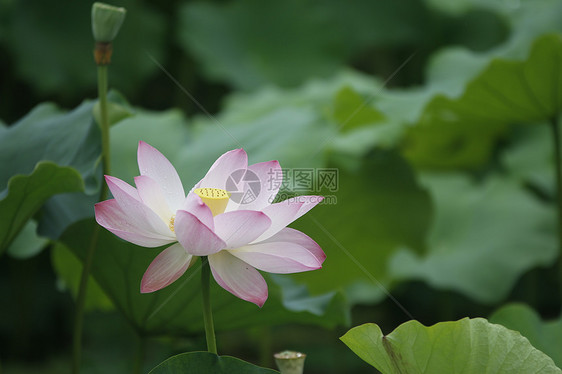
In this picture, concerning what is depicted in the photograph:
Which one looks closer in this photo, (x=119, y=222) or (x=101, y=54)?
(x=119, y=222)

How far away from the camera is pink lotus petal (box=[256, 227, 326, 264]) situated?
0.47 m

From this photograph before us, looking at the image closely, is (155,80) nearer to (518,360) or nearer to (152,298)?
(152,298)

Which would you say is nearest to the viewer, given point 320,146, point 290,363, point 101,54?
point 290,363

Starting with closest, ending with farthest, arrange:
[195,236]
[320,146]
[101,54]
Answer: [195,236] < [101,54] < [320,146]

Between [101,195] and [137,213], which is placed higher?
[137,213]

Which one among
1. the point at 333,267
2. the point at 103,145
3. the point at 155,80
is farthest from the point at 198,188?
the point at 155,80

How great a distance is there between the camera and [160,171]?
1.65 feet

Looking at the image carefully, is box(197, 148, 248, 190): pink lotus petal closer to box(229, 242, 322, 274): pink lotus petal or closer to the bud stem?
box(229, 242, 322, 274): pink lotus petal

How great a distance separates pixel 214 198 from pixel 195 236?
5cm

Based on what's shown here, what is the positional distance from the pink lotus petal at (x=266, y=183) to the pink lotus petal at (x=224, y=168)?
0.04 ft

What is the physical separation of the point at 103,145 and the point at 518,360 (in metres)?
0.46

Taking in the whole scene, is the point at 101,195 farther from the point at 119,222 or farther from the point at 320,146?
the point at 320,146

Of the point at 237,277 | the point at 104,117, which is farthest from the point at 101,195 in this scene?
the point at 237,277

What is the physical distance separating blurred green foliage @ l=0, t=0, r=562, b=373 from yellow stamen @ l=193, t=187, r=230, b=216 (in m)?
0.20
